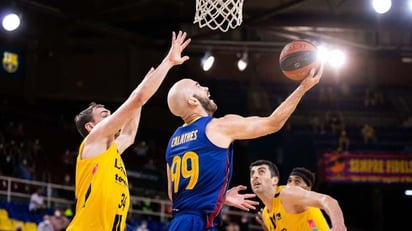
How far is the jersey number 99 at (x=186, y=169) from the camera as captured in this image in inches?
188

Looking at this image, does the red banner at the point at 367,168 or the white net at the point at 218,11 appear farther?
the red banner at the point at 367,168

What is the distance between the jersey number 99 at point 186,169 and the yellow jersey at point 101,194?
0.70 meters

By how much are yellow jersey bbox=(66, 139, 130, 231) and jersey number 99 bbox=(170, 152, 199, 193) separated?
0.70m

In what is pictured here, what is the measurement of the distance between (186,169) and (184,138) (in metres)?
0.22

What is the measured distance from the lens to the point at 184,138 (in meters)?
4.93

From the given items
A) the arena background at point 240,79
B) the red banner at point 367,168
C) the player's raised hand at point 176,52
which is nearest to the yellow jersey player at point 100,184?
the player's raised hand at point 176,52

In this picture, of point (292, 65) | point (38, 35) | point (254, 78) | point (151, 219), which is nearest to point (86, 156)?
point (292, 65)

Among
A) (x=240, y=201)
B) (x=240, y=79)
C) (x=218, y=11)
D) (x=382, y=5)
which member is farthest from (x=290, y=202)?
(x=240, y=79)

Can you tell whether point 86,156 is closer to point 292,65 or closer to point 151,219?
point 292,65

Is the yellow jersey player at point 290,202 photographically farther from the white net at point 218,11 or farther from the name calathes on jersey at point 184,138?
the white net at point 218,11

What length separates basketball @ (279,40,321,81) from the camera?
18.0ft

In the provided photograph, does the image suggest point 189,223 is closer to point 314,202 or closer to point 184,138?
point 184,138

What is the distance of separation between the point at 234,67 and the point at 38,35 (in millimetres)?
5924

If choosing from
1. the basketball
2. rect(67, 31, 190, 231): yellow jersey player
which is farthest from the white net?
rect(67, 31, 190, 231): yellow jersey player
